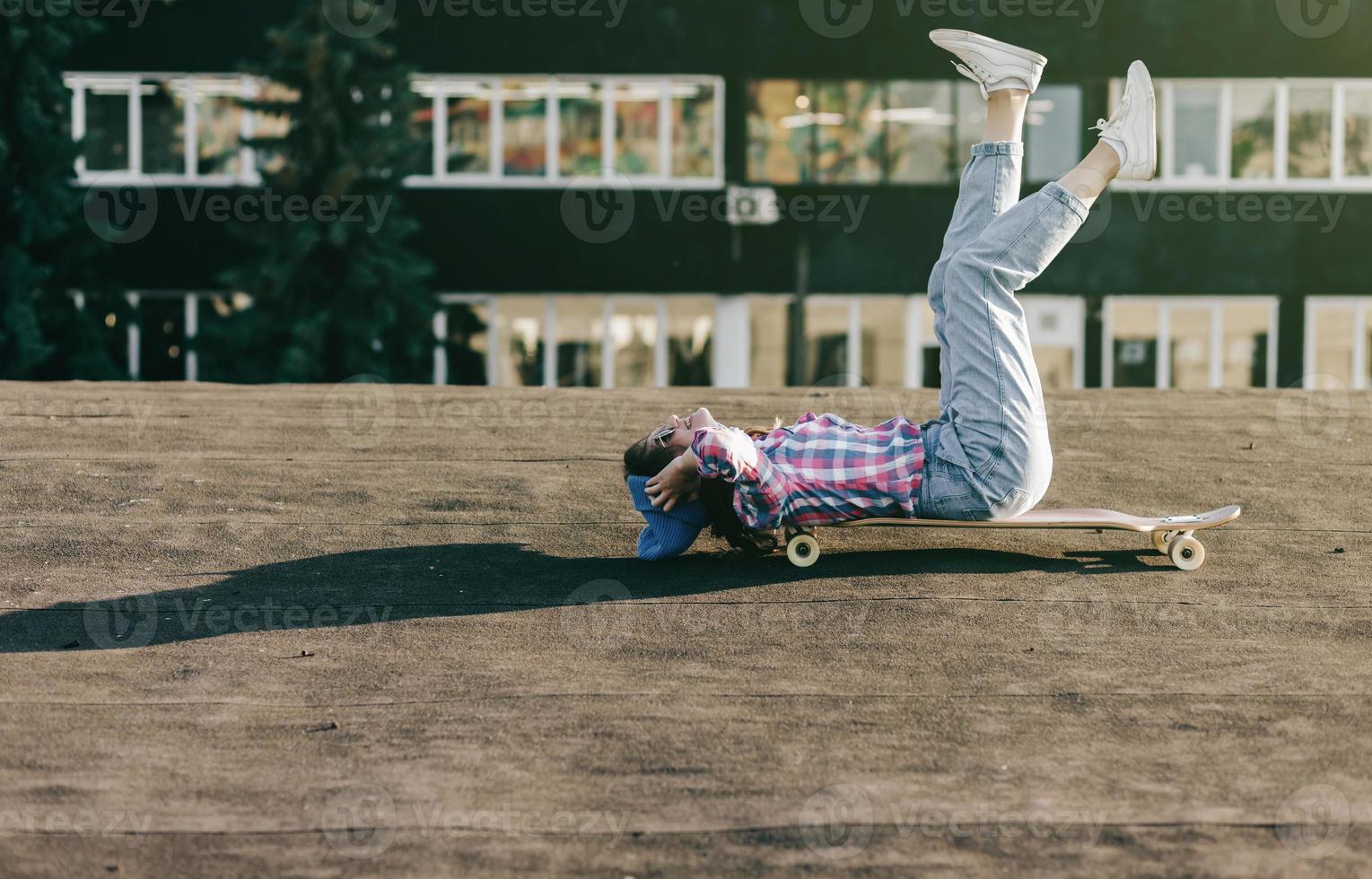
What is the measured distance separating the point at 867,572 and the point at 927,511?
34cm

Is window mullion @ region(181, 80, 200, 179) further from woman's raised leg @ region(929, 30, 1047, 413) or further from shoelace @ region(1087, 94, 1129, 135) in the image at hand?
shoelace @ region(1087, 94, 1129, 135)

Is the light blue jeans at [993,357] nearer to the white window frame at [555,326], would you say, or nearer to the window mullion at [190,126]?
the white window frame at [555,326]

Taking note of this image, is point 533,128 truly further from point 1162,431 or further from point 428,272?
point 1162,431

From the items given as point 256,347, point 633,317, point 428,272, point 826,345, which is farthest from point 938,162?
point 256,347

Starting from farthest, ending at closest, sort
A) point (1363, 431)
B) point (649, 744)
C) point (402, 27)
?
point (402, 27) < point (1363, 431) < point (649, 744)

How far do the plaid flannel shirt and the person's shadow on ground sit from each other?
8.6 inches

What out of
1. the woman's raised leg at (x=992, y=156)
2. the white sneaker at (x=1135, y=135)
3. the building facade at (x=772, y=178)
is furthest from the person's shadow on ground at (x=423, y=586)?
the building facade at (x=772, y=178)

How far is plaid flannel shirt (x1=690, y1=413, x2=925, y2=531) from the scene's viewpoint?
20.2 ft

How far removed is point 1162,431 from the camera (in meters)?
9.04

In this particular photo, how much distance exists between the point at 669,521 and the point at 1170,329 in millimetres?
19741

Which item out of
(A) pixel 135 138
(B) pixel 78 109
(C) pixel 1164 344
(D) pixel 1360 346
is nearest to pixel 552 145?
(A) pixel 135 138

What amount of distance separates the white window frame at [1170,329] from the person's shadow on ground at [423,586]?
1841 centimetres

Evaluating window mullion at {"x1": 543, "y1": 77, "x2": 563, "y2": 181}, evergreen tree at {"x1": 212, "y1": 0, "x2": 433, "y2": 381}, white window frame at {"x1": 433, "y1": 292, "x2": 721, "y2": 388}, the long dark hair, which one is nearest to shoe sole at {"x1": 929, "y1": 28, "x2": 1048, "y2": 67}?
the long dark hair

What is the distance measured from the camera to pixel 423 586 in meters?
6.15
